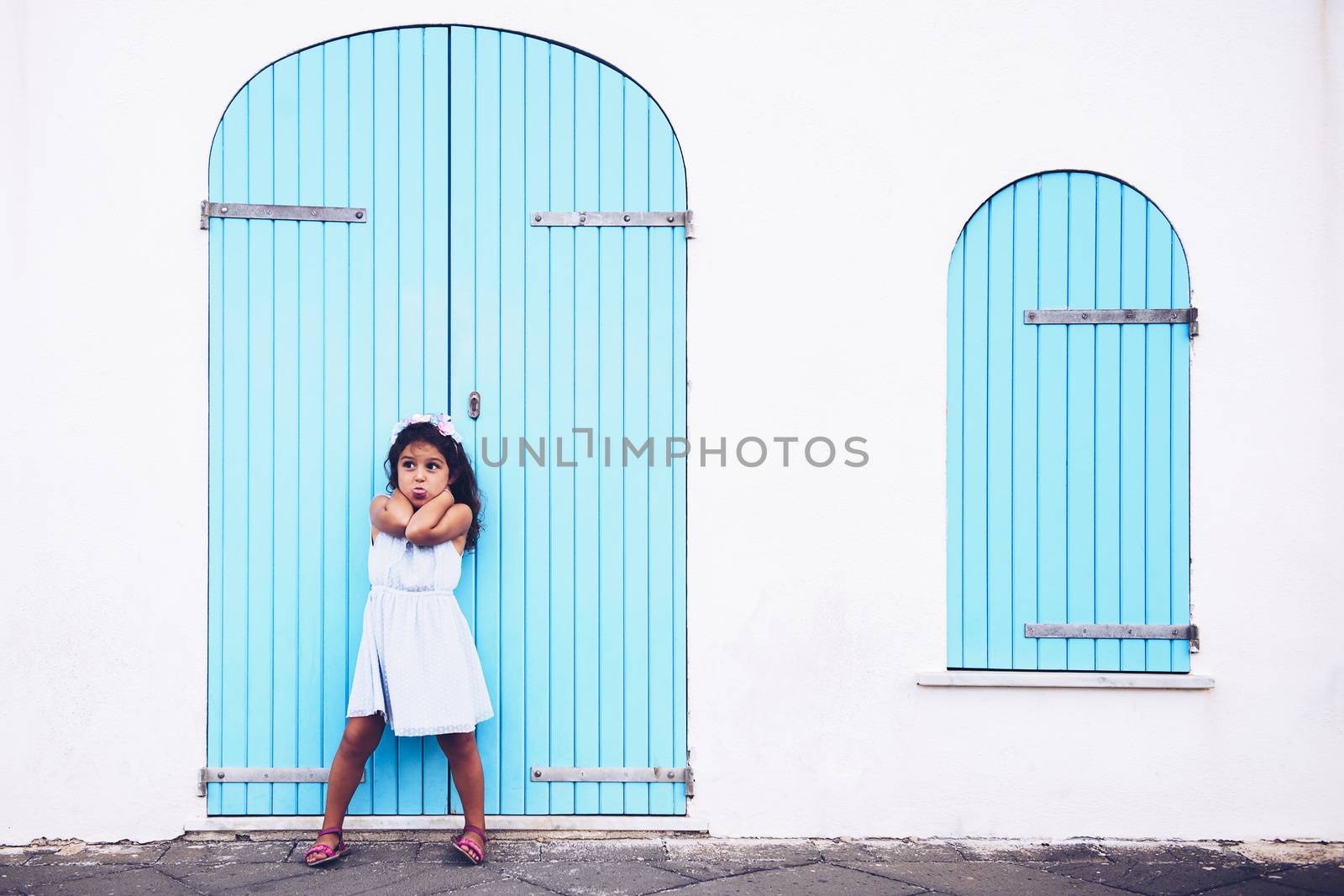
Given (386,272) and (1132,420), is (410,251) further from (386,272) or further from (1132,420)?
(1132,420)

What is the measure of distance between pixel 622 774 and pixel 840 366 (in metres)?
1.94

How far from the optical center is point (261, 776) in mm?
4352

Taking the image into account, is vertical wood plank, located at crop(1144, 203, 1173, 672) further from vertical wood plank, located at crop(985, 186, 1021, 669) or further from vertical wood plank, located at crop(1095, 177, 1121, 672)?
vertical wood plank, located at crop(985, 186, 1021, 669)

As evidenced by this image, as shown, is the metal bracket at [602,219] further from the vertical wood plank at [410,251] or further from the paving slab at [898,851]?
the paving slab at [898,851]

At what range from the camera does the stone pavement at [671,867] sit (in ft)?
12.6

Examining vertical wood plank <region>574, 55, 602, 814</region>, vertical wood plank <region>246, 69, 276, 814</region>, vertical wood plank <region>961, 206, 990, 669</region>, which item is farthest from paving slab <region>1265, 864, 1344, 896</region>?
vertical wood plank <region>246, 69, 276, 814</region>

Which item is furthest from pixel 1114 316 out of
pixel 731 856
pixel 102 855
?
pixel 102 855

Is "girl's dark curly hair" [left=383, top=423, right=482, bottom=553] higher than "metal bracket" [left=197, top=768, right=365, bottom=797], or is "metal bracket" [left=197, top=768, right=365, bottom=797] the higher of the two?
"girl's dark curly hair" [left=383, top=423, right=482, bottom=553]

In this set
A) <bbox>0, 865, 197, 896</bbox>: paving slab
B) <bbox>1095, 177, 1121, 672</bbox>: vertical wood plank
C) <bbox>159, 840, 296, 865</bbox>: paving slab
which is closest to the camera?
<bbox>0, 865, 197, 896</bbox>: paving slab

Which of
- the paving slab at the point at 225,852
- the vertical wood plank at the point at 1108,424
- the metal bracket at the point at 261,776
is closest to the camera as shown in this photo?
the paving slab at the point at 225,852

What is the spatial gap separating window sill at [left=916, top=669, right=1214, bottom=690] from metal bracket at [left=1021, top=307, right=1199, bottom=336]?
145 cm

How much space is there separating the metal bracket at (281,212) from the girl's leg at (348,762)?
6.73ft

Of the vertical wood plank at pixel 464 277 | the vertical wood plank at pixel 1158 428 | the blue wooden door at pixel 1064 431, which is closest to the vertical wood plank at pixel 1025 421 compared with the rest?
the blue wooden door at pixel 1064 431

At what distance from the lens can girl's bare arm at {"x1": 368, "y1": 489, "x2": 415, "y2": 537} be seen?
4.04 metres
